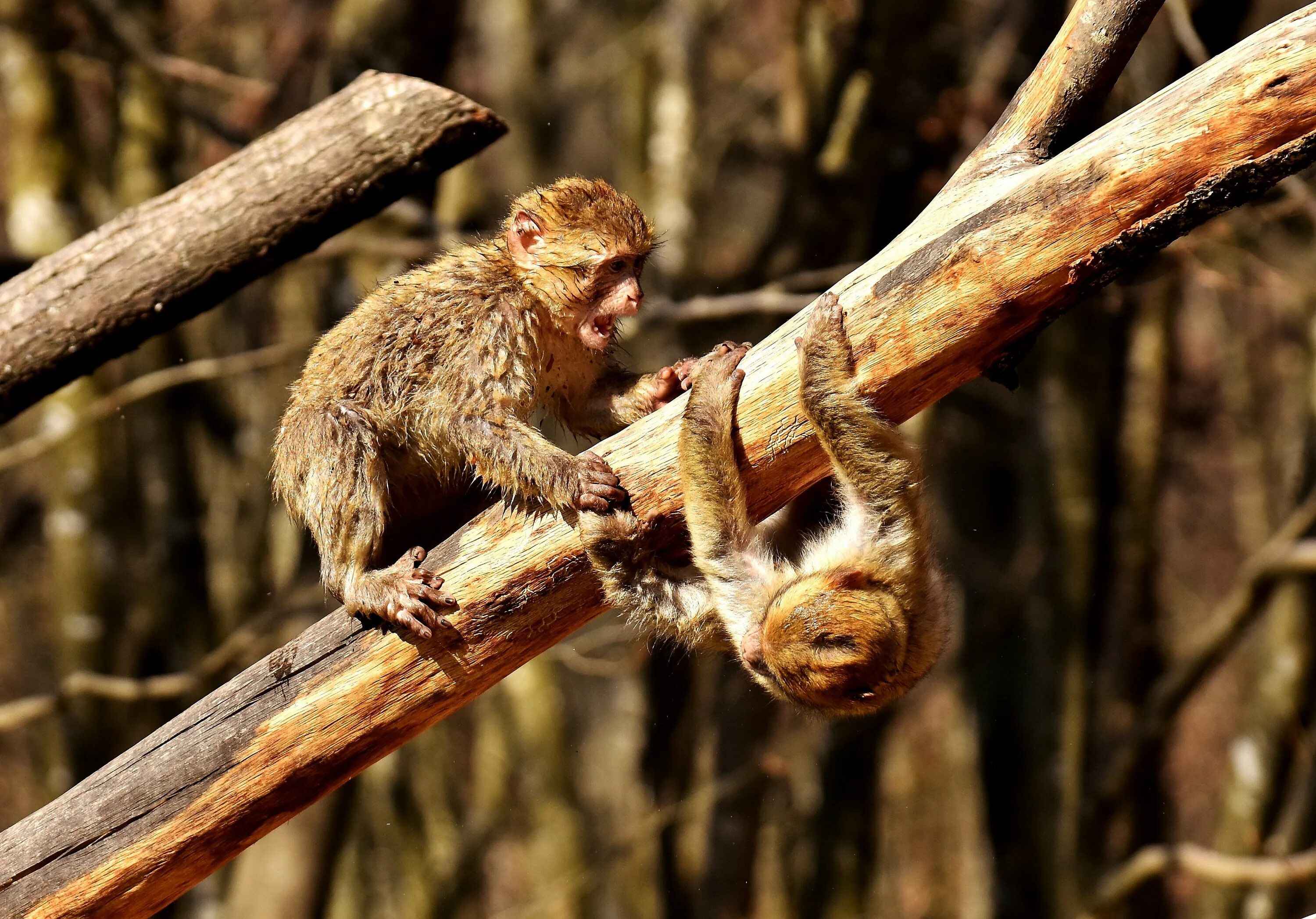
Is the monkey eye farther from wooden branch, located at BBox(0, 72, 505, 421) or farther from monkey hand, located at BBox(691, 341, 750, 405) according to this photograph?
wooden branch, located at BBox(0, 72, 505, 421)

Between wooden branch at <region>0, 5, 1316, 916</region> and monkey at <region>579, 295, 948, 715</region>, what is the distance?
106mm

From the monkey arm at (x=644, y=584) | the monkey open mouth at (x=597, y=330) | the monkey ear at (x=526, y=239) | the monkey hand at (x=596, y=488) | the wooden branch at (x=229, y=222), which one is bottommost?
the monkey arm at (x=644, y=584)

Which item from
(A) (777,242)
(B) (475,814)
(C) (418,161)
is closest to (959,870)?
(B) (475,814)

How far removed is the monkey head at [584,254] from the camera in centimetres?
489

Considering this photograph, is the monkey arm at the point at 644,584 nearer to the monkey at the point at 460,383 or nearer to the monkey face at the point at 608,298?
the monkey at the point at 460,383

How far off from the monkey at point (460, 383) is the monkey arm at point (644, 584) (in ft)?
1.30

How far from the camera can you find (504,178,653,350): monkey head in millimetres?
4891

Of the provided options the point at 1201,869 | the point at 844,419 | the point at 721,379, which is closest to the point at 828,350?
the point at 844,419

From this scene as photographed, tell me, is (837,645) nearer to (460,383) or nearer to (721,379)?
(721,379)

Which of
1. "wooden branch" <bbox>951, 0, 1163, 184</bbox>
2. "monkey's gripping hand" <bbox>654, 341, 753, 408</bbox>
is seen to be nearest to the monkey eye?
"monkey's gripping hand" <bbox>654, 341, 753, 408</bbox>

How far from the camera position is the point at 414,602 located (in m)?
4.25

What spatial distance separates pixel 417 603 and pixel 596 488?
2.44 feet

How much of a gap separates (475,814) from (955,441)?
18.2 feet

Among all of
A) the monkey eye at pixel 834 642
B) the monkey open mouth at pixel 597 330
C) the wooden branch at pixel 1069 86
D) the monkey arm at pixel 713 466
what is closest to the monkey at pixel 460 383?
the monkey open mouth at pixel 597 330
